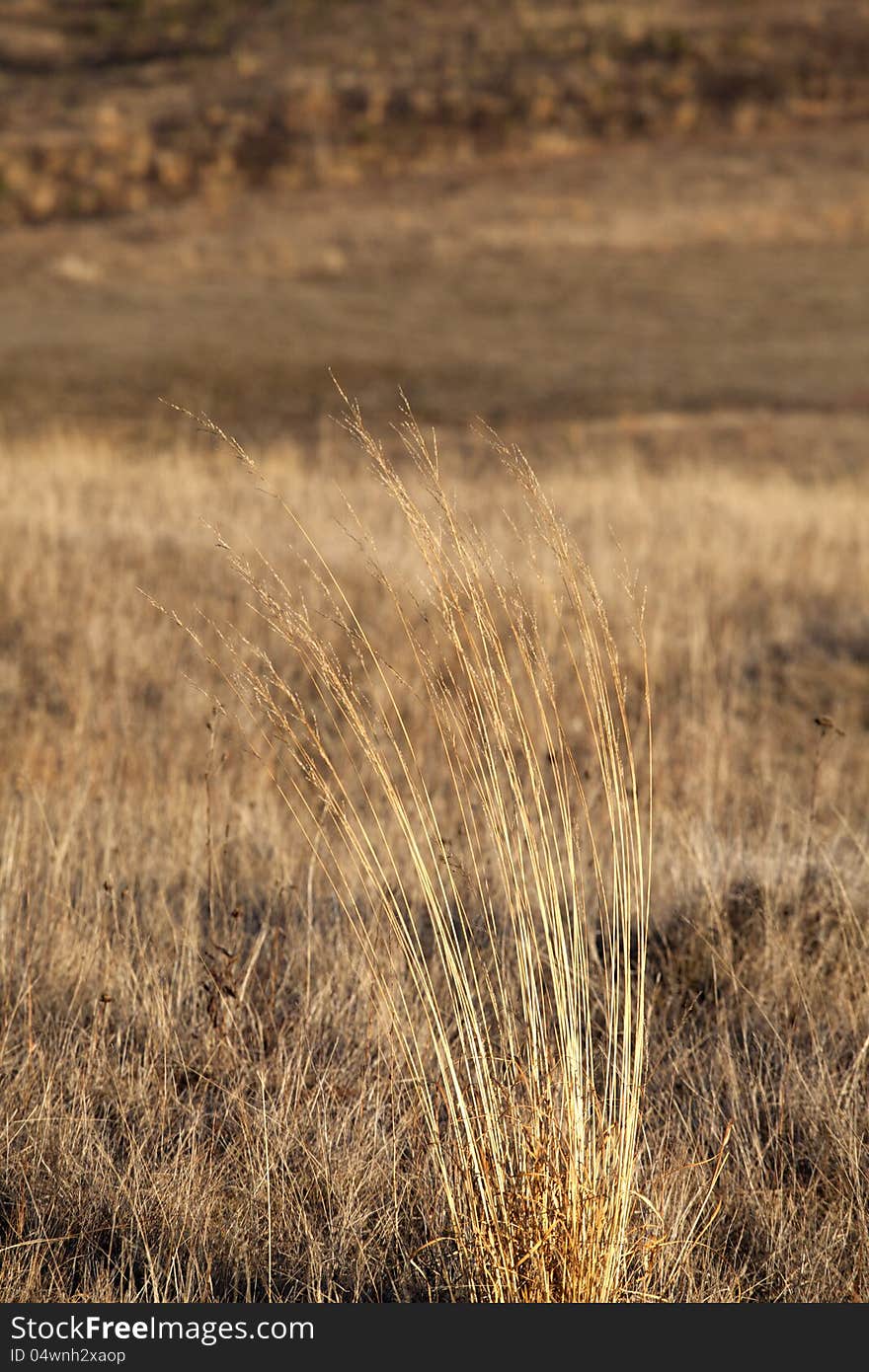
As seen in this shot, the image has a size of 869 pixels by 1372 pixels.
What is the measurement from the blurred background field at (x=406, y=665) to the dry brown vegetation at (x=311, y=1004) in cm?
2

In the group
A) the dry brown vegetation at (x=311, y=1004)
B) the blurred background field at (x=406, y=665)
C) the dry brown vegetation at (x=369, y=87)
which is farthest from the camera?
the dry brown vegetation at (x=369, y=87)

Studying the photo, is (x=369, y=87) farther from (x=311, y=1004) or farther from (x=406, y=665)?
(x=311, y=1004)

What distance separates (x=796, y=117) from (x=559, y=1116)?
3842 centimetres

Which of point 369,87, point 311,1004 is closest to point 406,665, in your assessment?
point 311,1004

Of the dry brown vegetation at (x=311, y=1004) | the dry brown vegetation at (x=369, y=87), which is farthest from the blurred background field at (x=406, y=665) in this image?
the dry brown vegetation at (x=369, y=87)

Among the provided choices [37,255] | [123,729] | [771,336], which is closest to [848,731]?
[123,729]

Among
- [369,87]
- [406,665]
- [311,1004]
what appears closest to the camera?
[311,1004]

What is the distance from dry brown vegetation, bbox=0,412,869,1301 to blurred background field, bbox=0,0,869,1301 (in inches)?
0.6

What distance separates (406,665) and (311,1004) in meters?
3.78

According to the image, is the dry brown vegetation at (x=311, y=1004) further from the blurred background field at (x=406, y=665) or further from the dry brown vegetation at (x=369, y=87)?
the dry brown vegetation at (x=369, y=87)

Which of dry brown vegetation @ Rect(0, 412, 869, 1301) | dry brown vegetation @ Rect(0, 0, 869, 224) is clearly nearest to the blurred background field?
dry brown vegetation @ Rect(0, 412, 869, 1301)

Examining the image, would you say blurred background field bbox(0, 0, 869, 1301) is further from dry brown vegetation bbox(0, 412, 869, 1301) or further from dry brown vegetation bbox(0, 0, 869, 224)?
dry brown vegetation bbox(0, 0, 869, 224)

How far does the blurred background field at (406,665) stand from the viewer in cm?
278

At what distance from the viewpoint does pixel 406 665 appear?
7094 millimetres
